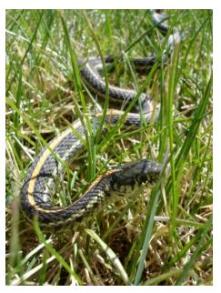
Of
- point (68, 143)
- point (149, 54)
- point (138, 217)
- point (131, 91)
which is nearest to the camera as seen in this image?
point (138, 217)

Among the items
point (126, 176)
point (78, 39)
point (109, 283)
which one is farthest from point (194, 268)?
point (78, 39)

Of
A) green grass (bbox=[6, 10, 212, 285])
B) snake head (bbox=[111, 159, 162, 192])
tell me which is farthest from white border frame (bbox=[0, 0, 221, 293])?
snake head (bbox=[111, 159, 162, 192])

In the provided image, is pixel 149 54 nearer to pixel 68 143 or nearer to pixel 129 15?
pixel 129 15
